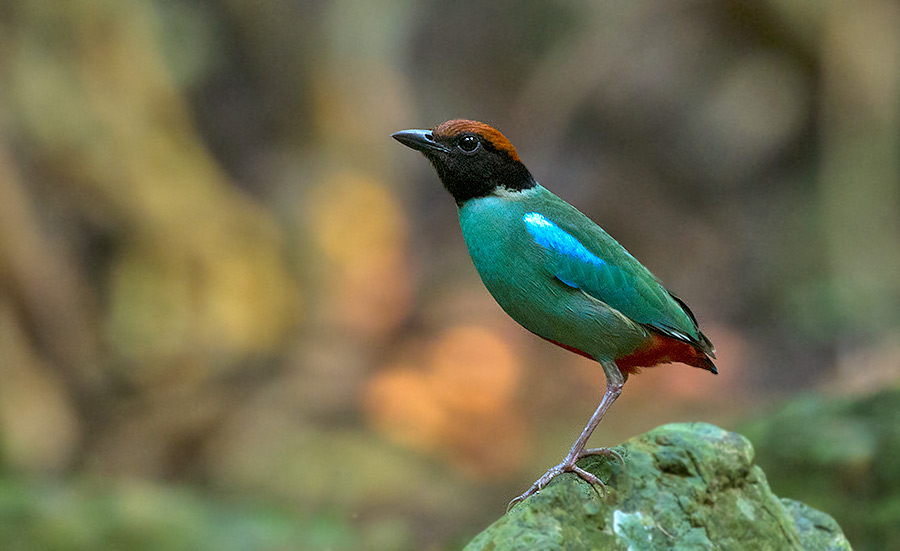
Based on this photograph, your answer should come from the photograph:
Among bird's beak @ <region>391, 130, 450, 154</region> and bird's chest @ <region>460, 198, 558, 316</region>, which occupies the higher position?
bird's beak @ <region>391, 130, 450, 154</region>

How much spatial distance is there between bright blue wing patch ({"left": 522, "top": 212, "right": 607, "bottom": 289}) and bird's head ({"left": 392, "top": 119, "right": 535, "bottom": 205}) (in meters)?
0.21

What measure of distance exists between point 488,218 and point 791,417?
3160 mm

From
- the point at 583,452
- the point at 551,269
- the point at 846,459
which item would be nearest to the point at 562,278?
the point at 551,269

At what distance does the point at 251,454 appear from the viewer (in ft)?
32.3

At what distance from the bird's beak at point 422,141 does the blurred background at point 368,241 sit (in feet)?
16.1

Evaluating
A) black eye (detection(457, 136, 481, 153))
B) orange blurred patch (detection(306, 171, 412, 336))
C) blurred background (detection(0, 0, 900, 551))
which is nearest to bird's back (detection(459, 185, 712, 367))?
black eye (detection(457, 136, 481, 153))

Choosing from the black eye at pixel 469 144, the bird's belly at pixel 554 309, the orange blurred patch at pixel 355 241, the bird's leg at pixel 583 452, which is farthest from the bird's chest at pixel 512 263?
the orange blurred patch at pixel 355 241

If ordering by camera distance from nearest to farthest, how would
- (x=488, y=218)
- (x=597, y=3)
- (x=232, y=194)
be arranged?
(x=488, y=218)
(x=232, y=194)
(x=597, y=3)

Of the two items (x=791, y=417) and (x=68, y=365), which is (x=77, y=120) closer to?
(x=68, y=365)

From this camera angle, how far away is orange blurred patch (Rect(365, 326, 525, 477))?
10.5 meters

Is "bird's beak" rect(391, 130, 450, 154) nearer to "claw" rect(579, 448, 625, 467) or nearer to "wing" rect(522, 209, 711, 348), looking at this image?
"wing" rect(522, 209, 711, 348)

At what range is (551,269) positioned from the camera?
3.79 meters

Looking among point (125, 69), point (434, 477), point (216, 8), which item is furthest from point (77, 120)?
point (434, 477)

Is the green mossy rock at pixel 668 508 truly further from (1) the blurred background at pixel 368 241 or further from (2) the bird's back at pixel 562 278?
(1) the blurred background at pixel 368 241
